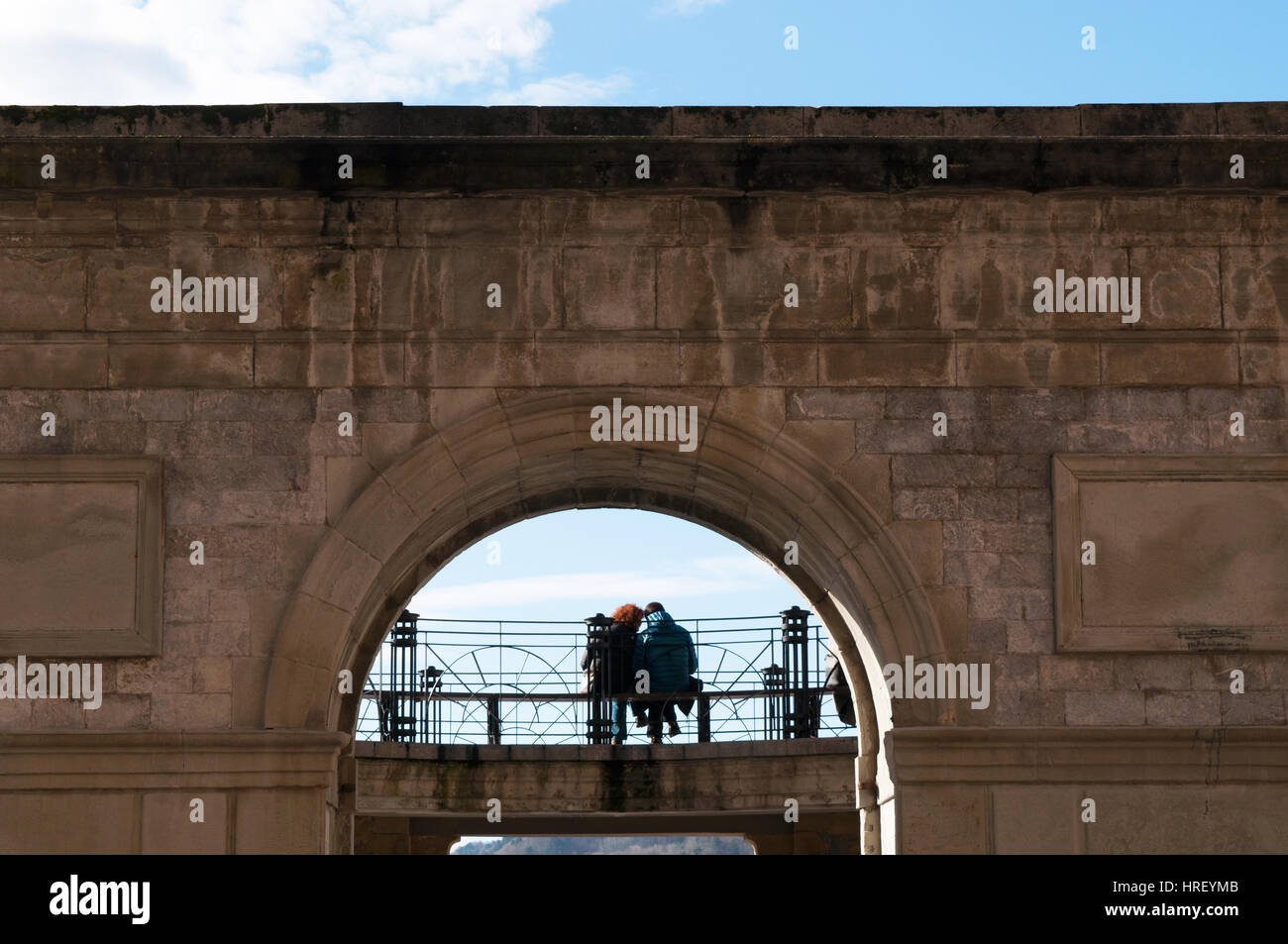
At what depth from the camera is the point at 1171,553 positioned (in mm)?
9648

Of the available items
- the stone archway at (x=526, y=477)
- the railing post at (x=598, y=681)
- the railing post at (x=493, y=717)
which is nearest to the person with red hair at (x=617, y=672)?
the railing post at (x=598, y=681)

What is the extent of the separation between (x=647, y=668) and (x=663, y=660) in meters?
0.19

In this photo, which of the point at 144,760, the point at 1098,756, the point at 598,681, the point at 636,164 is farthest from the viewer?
the point at 598,681

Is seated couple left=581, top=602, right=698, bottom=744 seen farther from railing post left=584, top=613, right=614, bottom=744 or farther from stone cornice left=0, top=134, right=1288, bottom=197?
stone cornice left=0, top=134, right=1288, bottom=197

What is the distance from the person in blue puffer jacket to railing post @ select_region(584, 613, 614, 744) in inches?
11.1

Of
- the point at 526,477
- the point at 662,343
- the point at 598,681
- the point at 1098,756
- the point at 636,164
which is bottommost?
the point at 1098,756

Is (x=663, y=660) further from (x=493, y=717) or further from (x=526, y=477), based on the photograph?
(x=526, y=477)

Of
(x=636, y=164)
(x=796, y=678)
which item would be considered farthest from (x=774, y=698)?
(x=636, y=164)

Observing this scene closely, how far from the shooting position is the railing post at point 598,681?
51.3 feet

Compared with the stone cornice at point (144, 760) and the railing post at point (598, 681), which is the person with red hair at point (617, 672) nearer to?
the railing post at point (598, 681)

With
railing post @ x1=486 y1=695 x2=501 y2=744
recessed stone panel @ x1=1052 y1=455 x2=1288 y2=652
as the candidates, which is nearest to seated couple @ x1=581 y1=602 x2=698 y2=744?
railing post @ x1=486 y1=695 x2=501 y2=744

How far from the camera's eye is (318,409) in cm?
977

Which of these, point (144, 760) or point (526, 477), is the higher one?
point (526, 477)
